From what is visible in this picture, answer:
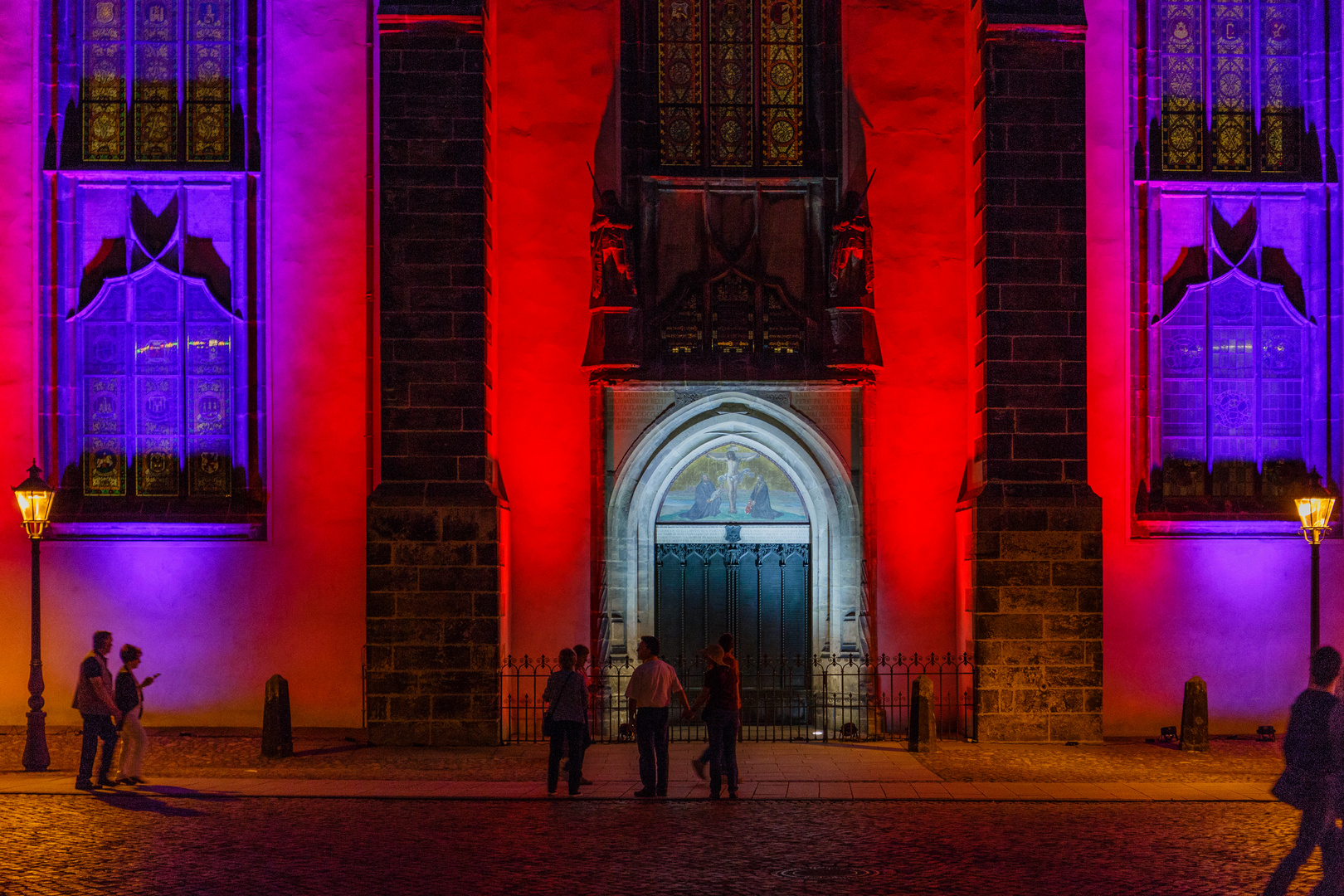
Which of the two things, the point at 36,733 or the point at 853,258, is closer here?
the point at 36,733

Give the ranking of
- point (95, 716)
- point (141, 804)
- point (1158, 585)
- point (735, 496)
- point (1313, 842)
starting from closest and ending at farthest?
point (1313, 842)
point (141, 804)
point (95, 716)
point (1158, 585)
point (735, 496)

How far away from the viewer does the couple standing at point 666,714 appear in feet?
38.6

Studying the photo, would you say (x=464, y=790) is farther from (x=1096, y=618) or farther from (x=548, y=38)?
(x=548, y=38)

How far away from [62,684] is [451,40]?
8.98 metres

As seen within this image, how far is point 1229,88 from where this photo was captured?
1659 centimetres

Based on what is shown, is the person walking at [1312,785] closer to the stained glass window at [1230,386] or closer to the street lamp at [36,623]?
the stained glass window at [1230,386]

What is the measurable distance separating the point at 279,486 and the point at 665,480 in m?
4.72

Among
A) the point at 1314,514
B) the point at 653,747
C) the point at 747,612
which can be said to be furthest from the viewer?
the point at 747,612

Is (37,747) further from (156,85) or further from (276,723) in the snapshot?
(156,85)

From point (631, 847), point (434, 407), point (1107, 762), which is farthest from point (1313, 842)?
point (434, 407)

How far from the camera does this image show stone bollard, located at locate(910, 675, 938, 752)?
14.3 m

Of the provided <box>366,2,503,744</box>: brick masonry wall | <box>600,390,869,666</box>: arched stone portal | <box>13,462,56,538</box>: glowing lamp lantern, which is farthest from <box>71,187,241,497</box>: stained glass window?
<box>600,390,869,666</box>: arched stone portal

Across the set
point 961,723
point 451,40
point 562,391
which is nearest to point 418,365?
point 562,391

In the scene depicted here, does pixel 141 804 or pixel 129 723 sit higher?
pixel 129 723
